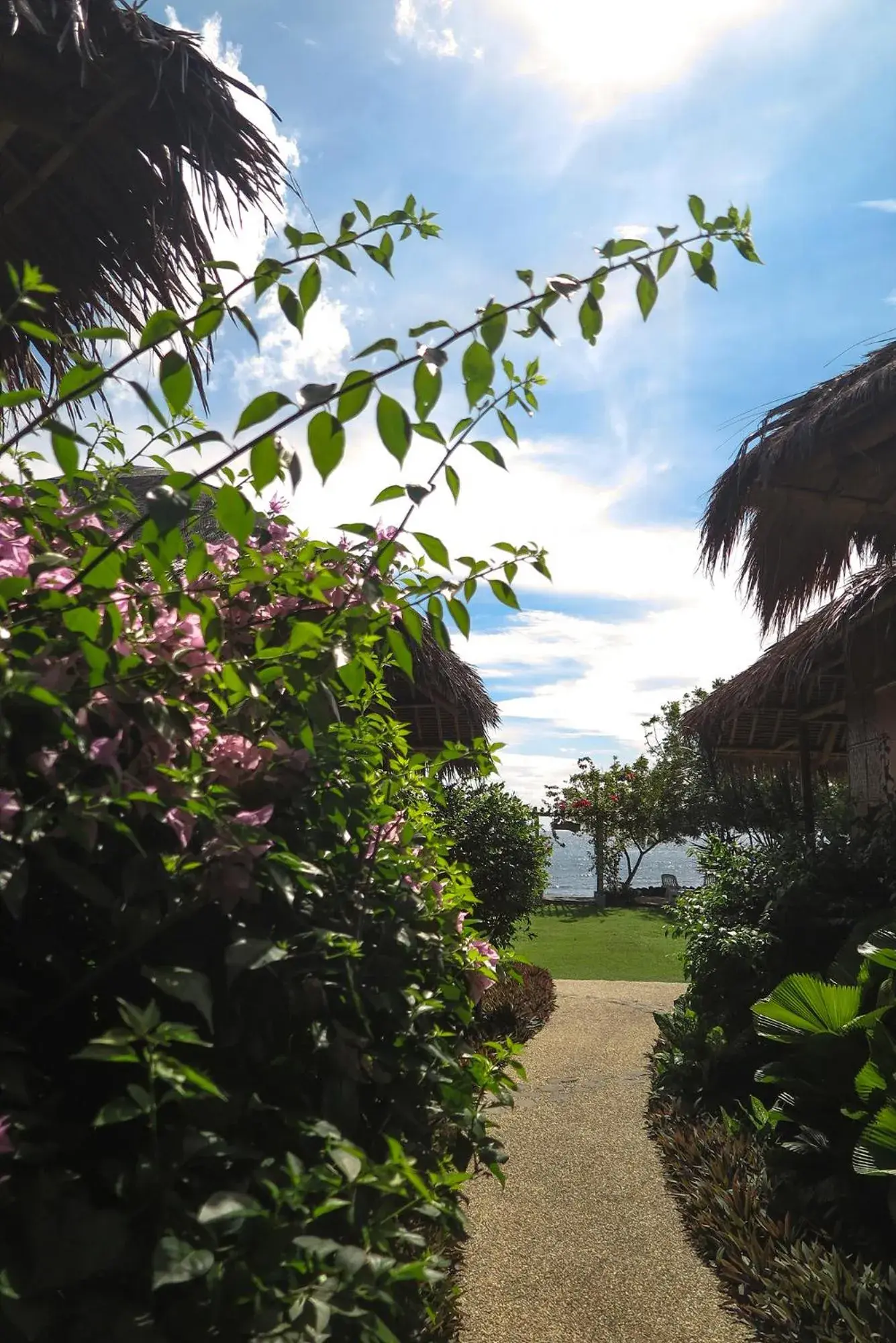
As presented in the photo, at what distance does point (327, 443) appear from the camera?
1.03 meters

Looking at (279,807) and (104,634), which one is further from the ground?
(104,634)

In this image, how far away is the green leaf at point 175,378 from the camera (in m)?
1.04

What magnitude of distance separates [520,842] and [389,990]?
9366 mm

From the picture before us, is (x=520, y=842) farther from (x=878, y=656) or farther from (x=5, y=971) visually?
(x=5, y=971)

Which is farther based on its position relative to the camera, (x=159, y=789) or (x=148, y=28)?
(x=148, y=28)

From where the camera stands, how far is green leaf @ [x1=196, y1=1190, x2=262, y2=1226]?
40.1 inches

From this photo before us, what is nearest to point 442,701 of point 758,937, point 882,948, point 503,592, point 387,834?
point 758,937

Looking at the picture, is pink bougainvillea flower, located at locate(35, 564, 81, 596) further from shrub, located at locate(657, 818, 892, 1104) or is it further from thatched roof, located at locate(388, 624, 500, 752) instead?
thatched roof, located at locate(388, 624, 500, 752)

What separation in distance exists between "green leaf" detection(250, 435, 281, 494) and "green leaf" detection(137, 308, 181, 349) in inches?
A: 9.6

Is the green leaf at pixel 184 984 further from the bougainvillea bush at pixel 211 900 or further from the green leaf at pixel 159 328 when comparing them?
the green leaf at pixel 159 328

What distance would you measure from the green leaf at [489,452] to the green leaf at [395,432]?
0.27 metres

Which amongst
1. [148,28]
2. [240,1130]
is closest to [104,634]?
[240,1130]

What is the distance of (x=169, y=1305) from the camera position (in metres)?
1.10

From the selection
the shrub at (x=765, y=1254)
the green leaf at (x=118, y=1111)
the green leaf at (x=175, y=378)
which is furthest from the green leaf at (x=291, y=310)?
the shrub at (x=765, y=1254)
